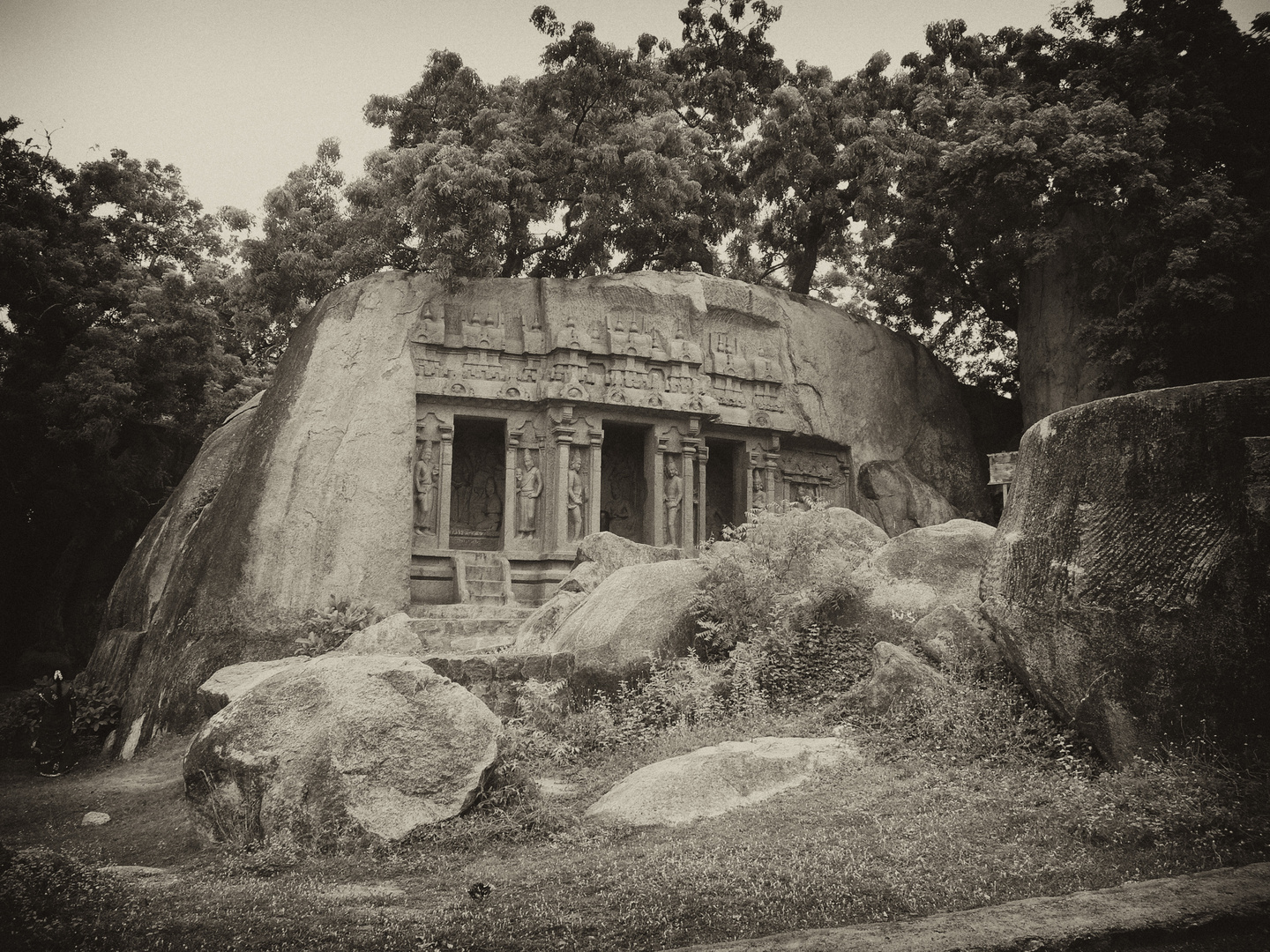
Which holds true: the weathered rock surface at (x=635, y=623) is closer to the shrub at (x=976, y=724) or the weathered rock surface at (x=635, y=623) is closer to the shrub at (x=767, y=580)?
the shrub at (x=767, y=580)

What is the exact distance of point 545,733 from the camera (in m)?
9.24

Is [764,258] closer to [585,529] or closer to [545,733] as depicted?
[585,529]

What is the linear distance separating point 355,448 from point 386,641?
534 centimetres

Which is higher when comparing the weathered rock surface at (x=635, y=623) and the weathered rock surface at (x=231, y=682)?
the weathered rock surface at (x=635, y=623)

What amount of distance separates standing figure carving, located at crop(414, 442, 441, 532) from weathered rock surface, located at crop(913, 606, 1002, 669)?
10530mm

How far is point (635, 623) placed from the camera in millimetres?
10242

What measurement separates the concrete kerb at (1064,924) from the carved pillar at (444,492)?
1413cm

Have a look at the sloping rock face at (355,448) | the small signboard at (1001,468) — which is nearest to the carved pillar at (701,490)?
the sloping rock face at (355,448)

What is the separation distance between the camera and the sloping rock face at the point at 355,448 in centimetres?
1515

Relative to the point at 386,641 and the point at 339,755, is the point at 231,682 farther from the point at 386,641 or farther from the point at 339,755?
the point at 339,755

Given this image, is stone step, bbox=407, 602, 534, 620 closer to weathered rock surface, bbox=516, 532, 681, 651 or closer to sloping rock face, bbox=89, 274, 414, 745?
sloping rock face, bbox=89, 274, 414, 745

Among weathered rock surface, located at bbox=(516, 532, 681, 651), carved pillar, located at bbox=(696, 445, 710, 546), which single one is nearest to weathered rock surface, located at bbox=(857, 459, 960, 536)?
carved pillar, located at bbox=(696, 445, 710, 546)

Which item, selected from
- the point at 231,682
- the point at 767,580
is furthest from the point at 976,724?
the point at 231,682

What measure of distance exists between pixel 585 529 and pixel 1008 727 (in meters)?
12.0
